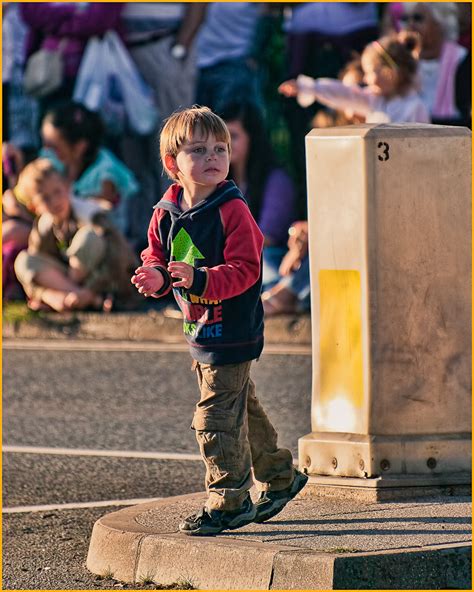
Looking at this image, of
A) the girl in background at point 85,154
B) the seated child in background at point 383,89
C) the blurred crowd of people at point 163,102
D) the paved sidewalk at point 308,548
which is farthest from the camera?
the girl in background at point 85,154

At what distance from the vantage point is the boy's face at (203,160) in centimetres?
626

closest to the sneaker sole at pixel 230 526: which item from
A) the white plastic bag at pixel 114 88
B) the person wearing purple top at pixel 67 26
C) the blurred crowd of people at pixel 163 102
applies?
the blurred crowd of people at pixel 163 102

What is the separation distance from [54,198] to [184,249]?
23.0ft

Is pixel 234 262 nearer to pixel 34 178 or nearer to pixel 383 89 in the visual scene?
pixel 383 89

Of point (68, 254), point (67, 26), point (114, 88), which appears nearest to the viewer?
point (68, 254)

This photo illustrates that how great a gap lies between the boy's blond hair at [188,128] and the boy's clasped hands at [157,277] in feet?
1.38

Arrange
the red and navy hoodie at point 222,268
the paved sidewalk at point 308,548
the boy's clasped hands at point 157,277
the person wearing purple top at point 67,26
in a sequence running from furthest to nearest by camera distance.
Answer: the person wearing purple top at point 67,26, the red and navy hoodie at point 222,268, the boy's clasped hands at point 157,277, the paved sidewalk at point 308,548

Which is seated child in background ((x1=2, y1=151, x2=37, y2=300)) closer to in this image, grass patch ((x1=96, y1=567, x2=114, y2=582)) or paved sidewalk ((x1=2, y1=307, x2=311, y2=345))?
paved sidewalk ((x1=2, y1=307, x2=311, y2=345))

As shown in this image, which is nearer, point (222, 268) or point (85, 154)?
point (222, 268)

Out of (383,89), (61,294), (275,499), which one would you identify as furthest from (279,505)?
(61,294)

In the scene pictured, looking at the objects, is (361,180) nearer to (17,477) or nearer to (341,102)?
(17,477)

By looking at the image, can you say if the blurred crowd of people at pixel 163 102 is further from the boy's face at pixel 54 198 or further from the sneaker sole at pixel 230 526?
the sneaker sole at pixel 230 526

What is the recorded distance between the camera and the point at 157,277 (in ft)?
20.4

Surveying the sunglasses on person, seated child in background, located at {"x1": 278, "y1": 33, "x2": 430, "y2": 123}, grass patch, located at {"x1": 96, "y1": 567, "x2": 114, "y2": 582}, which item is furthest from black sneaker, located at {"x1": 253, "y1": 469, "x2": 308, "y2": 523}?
the sunglasses on person
